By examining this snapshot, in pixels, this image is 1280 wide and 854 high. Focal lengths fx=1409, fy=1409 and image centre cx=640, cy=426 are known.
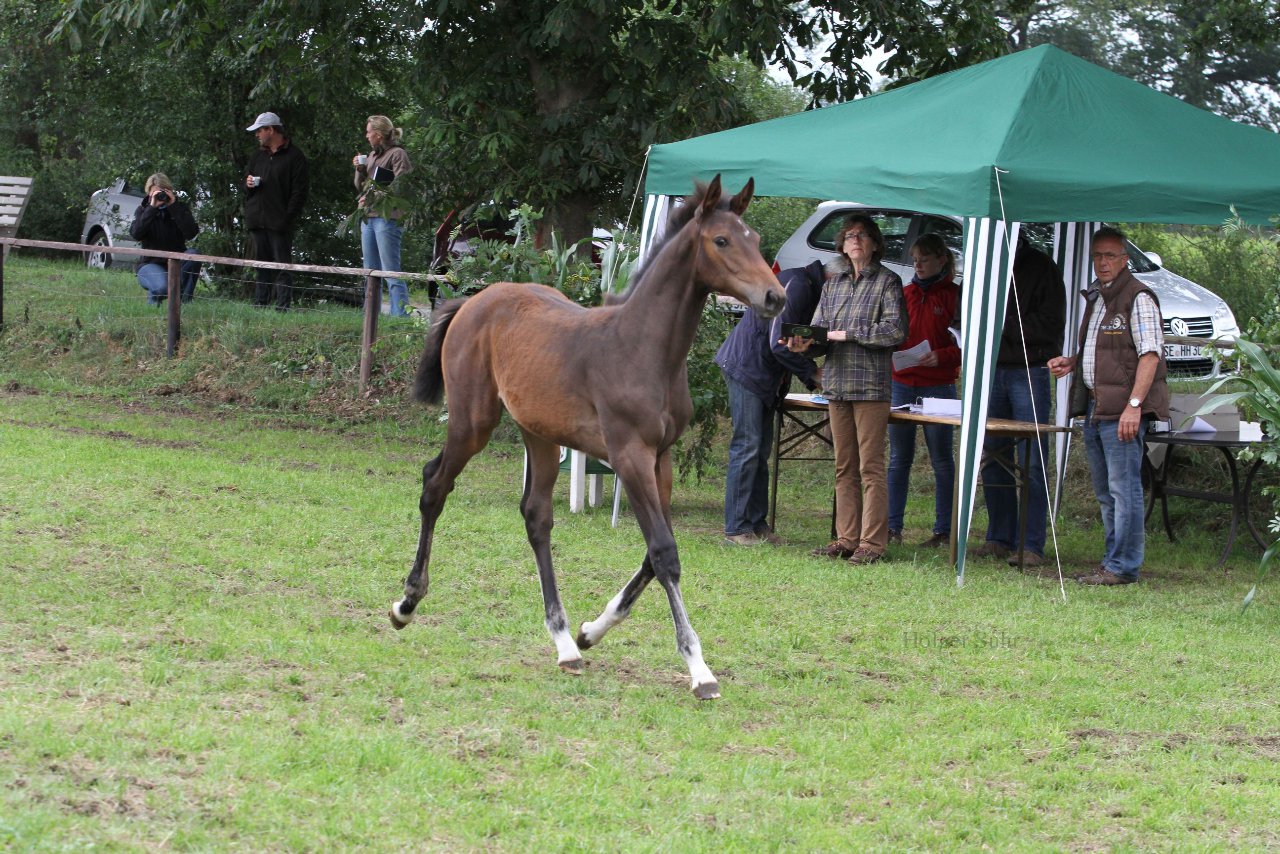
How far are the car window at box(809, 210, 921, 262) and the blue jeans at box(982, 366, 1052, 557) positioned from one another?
425 cm

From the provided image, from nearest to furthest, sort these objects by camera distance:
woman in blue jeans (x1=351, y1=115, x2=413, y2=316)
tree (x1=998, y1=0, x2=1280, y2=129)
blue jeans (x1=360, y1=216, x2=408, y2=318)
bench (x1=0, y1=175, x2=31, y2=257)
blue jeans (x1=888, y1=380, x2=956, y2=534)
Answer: blue jeans (x1=888, y1=380, x2=956, y2=534) < woman in blue jeans (x1=351, y1=115, x2=413, y2=316) < blue jeans (x1=360, y1=216, x2=408, y2=318) < bench (x1=0, y1=175, x2=31, y2=257) < tree (x1=998, y1=0, x2=1280, y2=129)

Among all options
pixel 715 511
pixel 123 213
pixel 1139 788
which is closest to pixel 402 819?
pixel 1139 788

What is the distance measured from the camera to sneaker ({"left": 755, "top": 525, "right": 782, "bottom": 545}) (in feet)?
32.1

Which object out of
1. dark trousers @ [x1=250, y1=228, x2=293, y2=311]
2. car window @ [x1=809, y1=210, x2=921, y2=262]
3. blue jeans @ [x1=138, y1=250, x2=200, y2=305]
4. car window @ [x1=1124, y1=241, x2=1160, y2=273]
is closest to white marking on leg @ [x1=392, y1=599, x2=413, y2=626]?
car window @ [x1=809, y1=210, x2=921, y2=262]

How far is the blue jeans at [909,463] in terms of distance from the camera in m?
10.0

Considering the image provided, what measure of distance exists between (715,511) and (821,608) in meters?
3.48

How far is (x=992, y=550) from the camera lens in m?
9.88

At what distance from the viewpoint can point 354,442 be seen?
12922 millimetres

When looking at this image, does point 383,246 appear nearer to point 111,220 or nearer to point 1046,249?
point 1046,249

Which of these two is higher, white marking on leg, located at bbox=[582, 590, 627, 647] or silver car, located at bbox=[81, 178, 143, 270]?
silver car, located at bbox=[81, 178, 143, 270]

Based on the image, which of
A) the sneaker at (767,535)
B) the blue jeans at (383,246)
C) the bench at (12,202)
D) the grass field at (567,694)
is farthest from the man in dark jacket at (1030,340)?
the bench at (12,202)

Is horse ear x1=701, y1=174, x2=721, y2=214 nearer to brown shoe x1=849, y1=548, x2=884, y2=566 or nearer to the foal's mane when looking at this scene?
the foal's mane

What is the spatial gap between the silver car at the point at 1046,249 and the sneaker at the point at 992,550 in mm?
2753

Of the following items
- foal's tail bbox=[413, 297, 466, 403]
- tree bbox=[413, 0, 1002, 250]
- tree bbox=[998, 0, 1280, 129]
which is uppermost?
tree bbox=[998, 0, 1280, 129]
